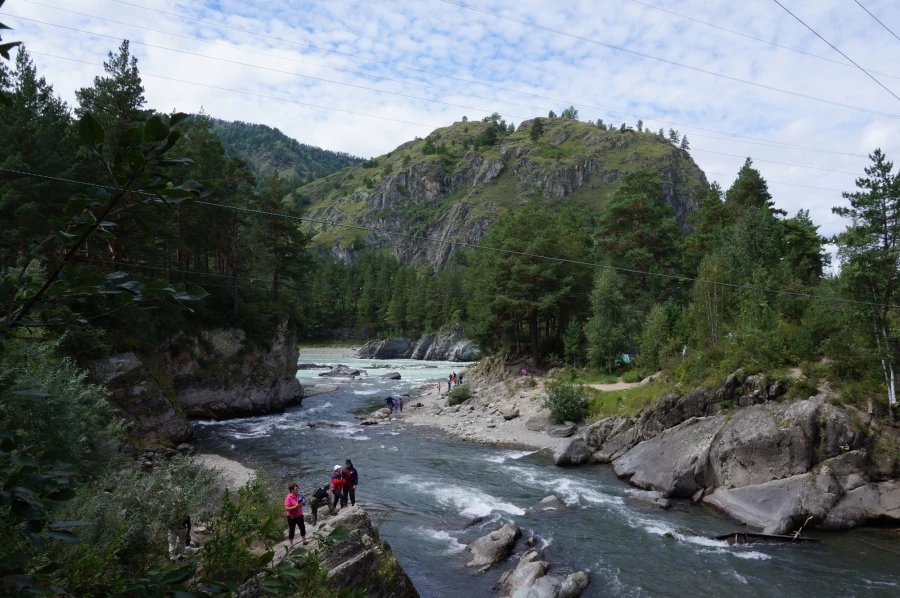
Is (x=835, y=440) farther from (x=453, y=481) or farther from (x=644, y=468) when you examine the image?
(x=453, y=481)

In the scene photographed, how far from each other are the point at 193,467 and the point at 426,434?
60.9 feet

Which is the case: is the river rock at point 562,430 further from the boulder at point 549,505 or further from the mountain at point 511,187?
the mountain at point 511,187

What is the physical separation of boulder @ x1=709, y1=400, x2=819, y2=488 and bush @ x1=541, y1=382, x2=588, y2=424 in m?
10.1

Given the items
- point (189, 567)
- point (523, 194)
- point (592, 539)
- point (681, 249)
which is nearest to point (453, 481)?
point (592, 539)

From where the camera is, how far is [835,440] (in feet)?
57.7

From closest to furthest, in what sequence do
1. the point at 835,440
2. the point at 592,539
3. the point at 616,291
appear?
the point at 592,539 < the point at 835,440 < the point at 616,291

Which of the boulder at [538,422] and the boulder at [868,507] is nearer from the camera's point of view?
the boulder at [868,507]

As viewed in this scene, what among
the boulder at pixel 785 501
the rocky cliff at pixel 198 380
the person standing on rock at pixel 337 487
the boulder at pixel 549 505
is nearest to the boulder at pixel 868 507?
the boulder at pixel 785 501

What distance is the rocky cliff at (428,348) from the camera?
8669 cm

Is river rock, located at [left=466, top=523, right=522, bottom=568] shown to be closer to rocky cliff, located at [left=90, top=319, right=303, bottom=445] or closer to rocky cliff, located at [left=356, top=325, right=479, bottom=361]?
rocky cliff, located at [left=90, top=319, right=303, bottom=445]

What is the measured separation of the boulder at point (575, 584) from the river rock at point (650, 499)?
6.16 m

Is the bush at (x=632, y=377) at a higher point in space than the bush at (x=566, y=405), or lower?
higher

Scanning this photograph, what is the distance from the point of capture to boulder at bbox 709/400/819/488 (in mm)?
17578

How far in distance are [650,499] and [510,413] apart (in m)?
14.4
